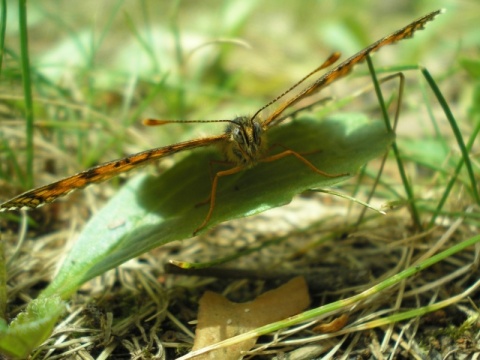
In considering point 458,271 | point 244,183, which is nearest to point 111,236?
point 244,183

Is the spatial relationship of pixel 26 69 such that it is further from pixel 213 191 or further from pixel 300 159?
pixel 300 159

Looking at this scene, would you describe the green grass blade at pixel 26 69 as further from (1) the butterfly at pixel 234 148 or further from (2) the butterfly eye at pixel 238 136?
(2) the butterfly eye at pixel 238 136

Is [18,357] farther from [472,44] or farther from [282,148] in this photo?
[472,44]

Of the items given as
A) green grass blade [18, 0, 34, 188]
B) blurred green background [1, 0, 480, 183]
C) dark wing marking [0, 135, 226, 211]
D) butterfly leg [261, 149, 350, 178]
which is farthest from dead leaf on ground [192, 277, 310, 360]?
green grass blade [18, 0, 34, 188]

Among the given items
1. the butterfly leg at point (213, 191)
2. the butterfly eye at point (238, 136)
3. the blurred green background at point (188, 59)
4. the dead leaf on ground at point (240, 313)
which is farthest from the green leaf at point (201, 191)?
the blurred green background at point (188, 59)

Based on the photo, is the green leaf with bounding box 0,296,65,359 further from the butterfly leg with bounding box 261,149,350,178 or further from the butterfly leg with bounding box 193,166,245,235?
the butterfly leg with bounding box 261,149,350,178

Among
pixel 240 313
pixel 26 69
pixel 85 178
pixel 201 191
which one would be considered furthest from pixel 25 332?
pixel 26 69
